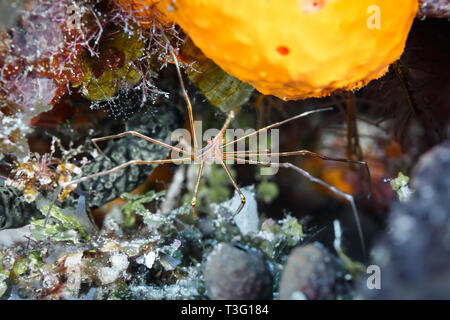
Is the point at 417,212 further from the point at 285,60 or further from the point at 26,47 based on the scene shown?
the point at 26,47

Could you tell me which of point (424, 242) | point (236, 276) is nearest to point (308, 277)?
point (236, 276)

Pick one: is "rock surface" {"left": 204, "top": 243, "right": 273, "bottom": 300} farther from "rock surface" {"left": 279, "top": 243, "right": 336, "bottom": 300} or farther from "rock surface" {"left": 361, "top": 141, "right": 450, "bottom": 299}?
"rock surface" {"left": 361, "top": 141, "right": 450, "bottom": 299}

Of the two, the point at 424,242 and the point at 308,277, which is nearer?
the point at 424,242

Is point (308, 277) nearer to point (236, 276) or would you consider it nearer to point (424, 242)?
point (236, 276)

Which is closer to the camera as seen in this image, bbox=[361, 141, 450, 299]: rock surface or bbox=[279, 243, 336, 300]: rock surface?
bbox=[361, 141, 450, 299]: rock surface

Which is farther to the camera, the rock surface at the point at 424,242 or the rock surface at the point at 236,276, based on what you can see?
the rock surface at the point at 236,276

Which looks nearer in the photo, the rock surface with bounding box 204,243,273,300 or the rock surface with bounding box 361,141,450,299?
the rock surface with bounding box 361,141,450,299

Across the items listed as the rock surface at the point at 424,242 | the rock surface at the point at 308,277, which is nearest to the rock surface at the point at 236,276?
the rock surface at the point at 308,277

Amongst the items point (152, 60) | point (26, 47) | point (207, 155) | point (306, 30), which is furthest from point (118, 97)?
point (306, 30)

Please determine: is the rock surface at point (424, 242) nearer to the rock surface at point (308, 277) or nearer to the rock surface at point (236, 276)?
the rock surface at point (308, 277)

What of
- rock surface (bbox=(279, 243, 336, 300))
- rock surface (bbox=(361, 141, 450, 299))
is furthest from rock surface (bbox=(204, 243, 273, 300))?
rock surface (bbox=(361, 141, 450, 299))
